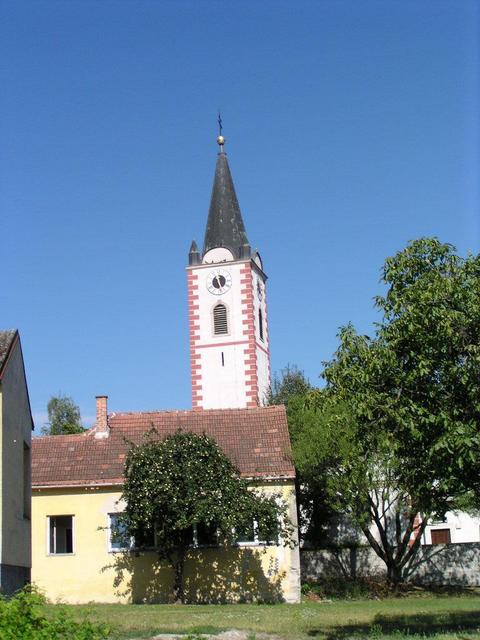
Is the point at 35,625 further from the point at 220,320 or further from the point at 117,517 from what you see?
the point at 220,320

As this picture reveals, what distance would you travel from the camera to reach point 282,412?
31438 mm

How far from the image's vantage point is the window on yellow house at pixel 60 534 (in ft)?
93.8

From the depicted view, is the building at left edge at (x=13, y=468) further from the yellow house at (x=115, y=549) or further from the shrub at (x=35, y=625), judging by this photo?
the yellow house at (x=115, y=549)

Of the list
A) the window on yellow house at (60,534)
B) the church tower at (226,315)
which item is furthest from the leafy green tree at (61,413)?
the window on yellow house at (60,534)

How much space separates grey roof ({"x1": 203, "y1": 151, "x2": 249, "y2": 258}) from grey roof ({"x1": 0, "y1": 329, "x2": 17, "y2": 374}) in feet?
111

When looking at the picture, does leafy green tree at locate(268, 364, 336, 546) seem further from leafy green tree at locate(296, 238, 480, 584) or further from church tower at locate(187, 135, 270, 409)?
leafy green tree at locate(296, 238, 480, 584)

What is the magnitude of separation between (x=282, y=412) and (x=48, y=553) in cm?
921

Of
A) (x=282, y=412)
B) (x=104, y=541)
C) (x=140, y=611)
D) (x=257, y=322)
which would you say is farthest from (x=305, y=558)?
(x=257, y=322)

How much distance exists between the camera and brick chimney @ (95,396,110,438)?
102 feet

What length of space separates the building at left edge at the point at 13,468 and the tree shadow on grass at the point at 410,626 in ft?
18.6

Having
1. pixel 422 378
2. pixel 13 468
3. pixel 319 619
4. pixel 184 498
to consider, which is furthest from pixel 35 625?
pixel 184 498

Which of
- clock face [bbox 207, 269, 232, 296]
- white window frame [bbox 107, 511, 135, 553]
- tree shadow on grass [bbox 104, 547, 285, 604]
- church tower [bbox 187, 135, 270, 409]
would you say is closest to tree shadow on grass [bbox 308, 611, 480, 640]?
tree shadow on grass [bbox 104, 547, 285, 604]

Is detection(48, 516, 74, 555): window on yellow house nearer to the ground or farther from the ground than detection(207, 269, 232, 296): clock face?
nearer to the ground

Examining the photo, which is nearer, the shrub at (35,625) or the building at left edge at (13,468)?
the shrub at (35,625)
